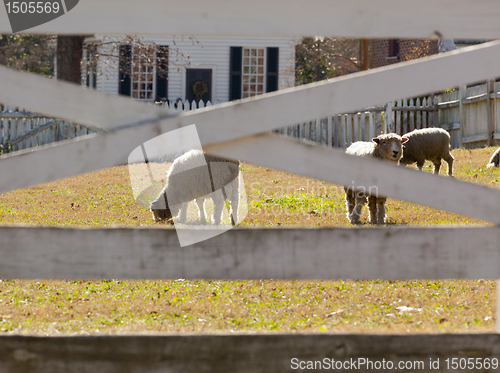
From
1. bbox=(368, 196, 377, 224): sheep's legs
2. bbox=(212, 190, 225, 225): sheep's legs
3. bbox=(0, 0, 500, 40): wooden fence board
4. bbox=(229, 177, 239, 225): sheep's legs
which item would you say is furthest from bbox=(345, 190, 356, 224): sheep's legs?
bbox=(0, 0, 500, 40): wooden fence board

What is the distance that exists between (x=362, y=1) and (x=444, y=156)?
10166mm

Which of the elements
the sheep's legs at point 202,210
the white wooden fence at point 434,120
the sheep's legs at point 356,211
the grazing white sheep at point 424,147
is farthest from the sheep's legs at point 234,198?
the white wooden fence at point 434,120

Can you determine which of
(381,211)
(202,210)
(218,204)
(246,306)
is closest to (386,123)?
(381,211)

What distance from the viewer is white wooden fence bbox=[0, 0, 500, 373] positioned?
226 centimetres

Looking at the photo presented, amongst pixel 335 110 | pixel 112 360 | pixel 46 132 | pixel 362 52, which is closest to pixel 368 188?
pixel 335 110

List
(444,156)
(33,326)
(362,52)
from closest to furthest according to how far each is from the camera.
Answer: (33,326), (444,156), (362,52)

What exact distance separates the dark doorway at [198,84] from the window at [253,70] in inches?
61.5

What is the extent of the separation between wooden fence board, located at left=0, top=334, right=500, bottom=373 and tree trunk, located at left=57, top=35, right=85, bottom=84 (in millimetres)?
16016

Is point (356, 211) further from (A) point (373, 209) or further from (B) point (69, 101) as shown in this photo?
(B) point (69, 101)

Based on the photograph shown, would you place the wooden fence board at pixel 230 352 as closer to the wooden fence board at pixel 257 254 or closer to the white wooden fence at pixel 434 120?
the wooden fence board at pixel 257 254

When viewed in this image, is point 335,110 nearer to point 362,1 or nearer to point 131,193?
point 362,1

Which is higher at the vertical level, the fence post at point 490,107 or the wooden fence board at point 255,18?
the wooden fence board at point 255,18

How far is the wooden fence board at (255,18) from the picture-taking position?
2299 mm

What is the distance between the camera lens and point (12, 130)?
19.9 m
